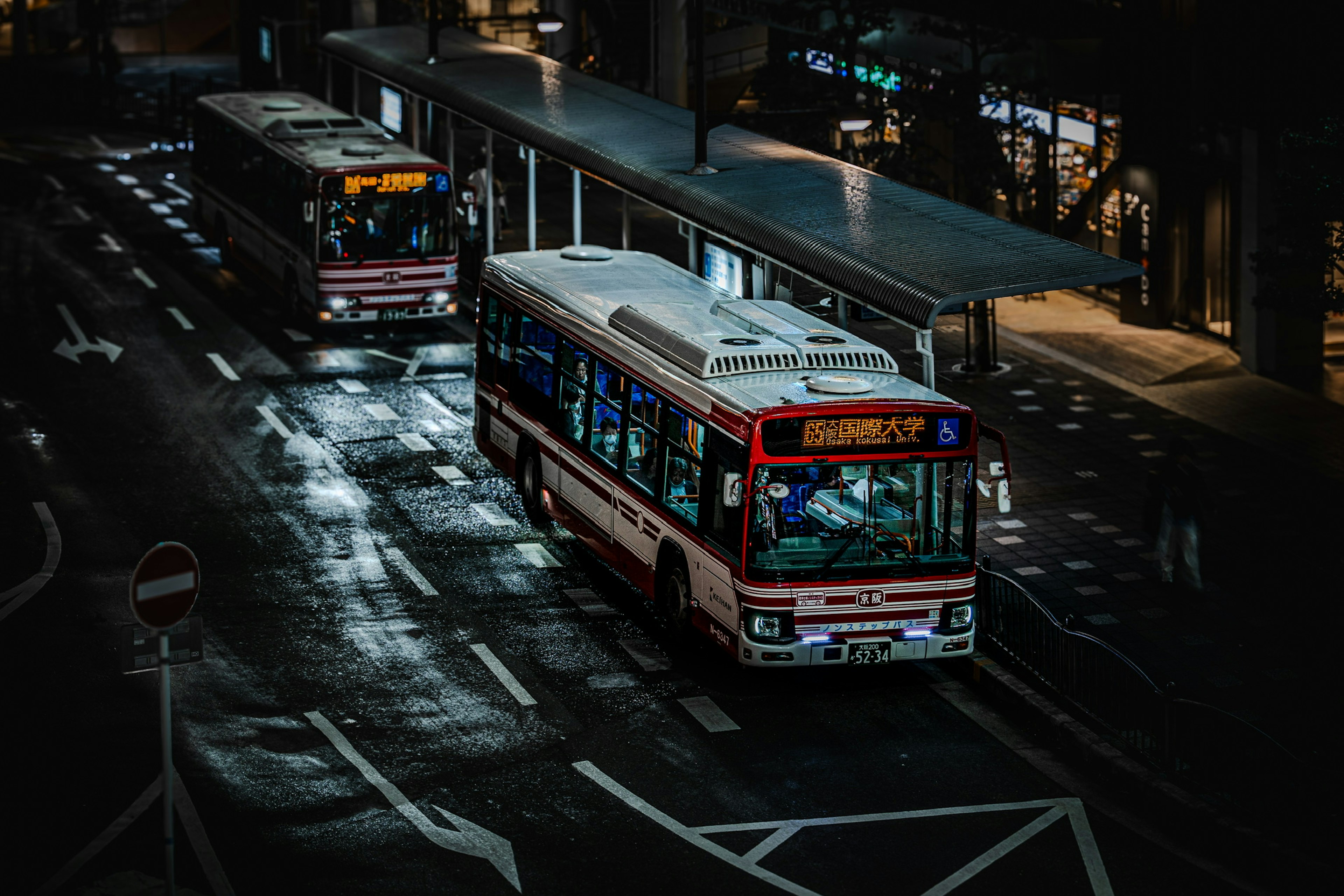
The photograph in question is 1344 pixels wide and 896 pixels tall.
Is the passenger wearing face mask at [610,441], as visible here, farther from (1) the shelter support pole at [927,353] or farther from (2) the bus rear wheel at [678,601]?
(1) the shelter support pole at [927,353]

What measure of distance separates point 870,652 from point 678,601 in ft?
7.00

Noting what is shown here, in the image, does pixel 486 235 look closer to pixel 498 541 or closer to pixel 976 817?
pixel 498 541

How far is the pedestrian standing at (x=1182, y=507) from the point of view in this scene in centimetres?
1766

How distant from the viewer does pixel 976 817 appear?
524 inches

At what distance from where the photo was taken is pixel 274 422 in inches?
949

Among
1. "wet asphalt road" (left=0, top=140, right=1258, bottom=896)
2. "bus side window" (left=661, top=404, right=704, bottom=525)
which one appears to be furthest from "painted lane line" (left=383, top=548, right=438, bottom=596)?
"bus side window" (left=661, top=404, right=704, bottom=525)

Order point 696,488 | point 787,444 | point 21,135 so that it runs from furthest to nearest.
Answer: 1. point 21,135
2. point 696,488
3. point 787,444

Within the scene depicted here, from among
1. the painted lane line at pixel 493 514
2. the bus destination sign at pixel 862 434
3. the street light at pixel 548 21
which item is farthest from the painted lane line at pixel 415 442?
the street light at pixel 548 21

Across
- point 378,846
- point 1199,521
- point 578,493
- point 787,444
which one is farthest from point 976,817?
point 578,493

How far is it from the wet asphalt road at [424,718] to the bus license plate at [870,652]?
1.46ft

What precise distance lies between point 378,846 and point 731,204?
35.4 ft

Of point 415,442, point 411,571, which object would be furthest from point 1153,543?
point 415,442

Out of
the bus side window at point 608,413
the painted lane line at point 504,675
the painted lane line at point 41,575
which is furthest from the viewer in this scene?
the bus side window at point 608,413

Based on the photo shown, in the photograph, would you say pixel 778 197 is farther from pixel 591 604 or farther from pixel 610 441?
pixel 591 604
